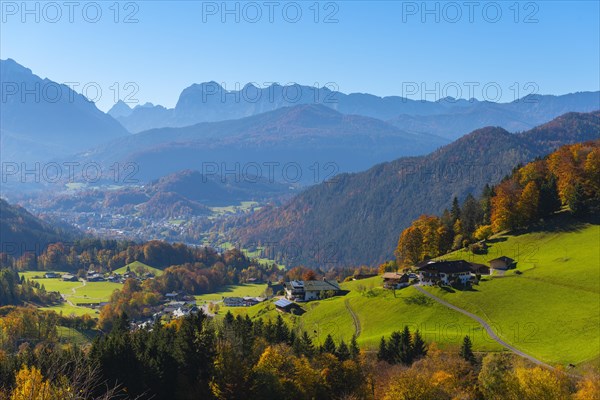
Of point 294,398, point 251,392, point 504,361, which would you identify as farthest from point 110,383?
point 504,361

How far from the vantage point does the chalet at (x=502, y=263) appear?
3798 inches

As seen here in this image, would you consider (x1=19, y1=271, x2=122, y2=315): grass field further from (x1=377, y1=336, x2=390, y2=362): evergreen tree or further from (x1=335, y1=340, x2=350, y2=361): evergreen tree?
(x1=335, y1=340, x2=350, y2=361): evergreen tree

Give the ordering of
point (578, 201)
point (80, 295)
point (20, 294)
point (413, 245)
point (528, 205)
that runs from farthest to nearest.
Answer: point (80, 295) → point (20, 294) → point (413, 245) → point (528, 205) → point (578, 201)

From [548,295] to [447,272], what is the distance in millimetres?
17627

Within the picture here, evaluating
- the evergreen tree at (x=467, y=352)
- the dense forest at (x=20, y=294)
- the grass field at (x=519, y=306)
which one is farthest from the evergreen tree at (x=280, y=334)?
the dense forest at (x=20, y=294)

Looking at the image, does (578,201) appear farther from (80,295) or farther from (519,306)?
(80,295)

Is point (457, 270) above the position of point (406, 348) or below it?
above

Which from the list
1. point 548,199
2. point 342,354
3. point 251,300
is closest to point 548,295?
point 548,199

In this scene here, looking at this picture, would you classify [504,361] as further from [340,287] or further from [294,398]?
[340,287]

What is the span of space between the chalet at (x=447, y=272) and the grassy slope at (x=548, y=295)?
3.48 m

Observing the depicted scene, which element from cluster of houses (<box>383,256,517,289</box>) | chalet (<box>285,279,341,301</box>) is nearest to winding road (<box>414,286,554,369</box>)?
cluster of houses (<box>383,256,517,289</box>)

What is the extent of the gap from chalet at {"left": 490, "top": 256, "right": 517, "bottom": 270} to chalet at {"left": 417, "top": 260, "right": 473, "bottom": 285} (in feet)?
14.2

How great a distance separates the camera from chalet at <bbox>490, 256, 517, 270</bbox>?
96.5m

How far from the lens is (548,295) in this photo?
82.1 m
